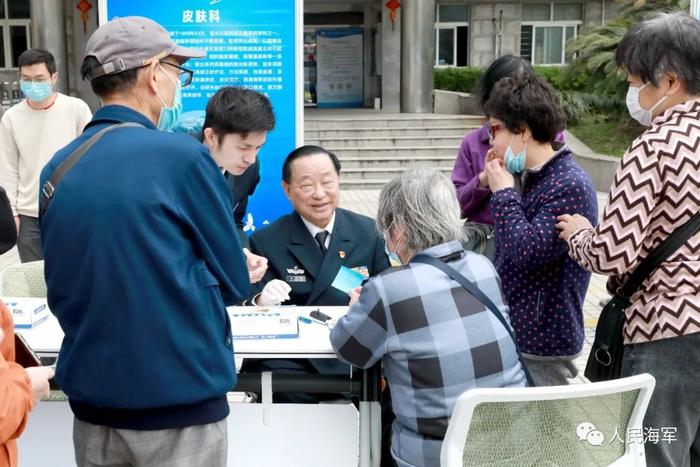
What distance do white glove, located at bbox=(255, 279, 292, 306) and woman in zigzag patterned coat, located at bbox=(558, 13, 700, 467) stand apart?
3.99ft

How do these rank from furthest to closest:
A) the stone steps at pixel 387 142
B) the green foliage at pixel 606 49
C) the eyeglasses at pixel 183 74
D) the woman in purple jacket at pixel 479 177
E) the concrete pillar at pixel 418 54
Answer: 1. the concrete pillar at pixel 418 54
2. the stone steps at pixel 387 142
3. the green foliage at pixel 606 49
4. the woman in purple jacket at pixel 479 177
5. the eyeglasses at pixel 183 74

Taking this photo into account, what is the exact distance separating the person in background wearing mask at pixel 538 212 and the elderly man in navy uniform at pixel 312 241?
27.4 inches

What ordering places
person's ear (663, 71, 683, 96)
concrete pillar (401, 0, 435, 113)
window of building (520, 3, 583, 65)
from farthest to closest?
window of building (520, 3, 583, 65) → concrete pillar (401, 0, 435, 113) → person's ear (663, 71, 683, 96)

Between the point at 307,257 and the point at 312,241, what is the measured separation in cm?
8

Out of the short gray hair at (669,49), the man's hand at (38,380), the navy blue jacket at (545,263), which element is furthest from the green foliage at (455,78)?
the man's hand at (38,380)

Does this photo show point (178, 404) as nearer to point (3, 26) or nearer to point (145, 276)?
point (145, 276)

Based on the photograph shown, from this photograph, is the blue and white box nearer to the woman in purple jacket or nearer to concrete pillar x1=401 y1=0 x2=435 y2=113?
the woman in purple jacket

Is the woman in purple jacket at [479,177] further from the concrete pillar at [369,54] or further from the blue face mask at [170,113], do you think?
the concrete pillar at [369,54]

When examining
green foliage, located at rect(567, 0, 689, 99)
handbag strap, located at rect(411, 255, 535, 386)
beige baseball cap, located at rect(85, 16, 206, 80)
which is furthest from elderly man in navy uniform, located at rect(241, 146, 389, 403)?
green foliage, located at rect(567, 0, 689, 99)

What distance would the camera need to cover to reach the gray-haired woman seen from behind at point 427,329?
225 centimetres

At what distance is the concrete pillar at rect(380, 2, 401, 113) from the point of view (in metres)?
20.8

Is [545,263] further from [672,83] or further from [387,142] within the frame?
[387,142]

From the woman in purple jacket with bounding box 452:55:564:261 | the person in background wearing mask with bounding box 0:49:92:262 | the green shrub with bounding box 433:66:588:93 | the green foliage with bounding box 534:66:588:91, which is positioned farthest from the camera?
the green shrub with bounding box 433:66:588:93

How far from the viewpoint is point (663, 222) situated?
236 centimetres
